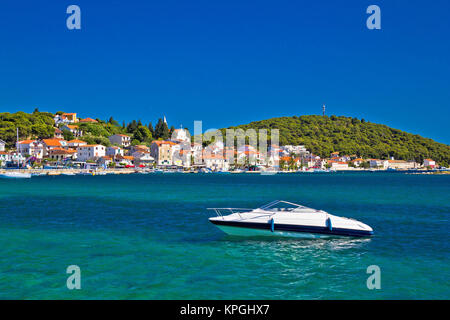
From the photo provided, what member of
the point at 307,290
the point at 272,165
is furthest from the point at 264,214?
the point at 272,165

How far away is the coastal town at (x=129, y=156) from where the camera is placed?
449ft

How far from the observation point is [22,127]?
14838cm

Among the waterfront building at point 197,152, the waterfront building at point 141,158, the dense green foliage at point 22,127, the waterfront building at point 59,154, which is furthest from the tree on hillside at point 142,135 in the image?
the waterfront building at point 59,154

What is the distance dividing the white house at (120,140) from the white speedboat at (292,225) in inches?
6207

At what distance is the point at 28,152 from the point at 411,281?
478 feet

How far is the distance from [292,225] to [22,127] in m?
154

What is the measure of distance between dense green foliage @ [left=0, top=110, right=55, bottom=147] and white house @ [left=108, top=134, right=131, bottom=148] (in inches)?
961

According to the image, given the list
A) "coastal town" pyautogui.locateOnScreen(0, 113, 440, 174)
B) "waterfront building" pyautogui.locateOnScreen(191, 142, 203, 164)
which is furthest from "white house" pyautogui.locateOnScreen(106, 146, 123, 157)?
"waterfront building" pyautogui.locateOnScreen(191, 142, 203, 164)

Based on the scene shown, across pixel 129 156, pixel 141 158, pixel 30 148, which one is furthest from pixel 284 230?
pixel 129 156

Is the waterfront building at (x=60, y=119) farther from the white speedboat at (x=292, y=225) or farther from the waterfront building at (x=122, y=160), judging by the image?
the white speedboat at (x=292, y=225)

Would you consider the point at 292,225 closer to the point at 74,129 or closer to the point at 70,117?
the point at 74,129

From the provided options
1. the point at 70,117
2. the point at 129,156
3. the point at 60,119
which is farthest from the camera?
the point at 70,117

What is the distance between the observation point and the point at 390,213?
101ft
